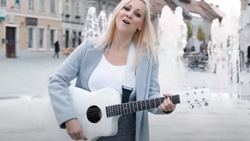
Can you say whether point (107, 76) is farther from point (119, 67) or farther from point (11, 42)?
point (11, 42)

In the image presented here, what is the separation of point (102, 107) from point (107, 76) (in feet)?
0.27

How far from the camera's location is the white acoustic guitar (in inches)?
56.1

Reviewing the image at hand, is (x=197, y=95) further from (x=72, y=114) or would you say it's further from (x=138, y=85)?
(x=72, y=114)

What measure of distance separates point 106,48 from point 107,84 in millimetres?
Result: 97

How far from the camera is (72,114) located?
4.66 ft

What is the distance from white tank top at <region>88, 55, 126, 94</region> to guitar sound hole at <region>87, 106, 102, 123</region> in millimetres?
56

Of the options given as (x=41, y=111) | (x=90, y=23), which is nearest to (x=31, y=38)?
(x=90, y=23)

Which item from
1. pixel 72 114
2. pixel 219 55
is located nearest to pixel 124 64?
pixel 72 114

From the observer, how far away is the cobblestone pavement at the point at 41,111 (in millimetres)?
3539

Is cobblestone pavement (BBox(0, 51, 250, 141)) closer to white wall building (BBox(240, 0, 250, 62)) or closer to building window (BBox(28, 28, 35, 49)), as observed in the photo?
building window (BBox(28, 28, 35, 49))

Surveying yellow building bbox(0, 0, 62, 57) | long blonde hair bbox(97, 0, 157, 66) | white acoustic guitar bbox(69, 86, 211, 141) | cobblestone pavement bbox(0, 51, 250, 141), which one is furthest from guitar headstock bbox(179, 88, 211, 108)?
yellow building bbox(0, 0, 62, 57)

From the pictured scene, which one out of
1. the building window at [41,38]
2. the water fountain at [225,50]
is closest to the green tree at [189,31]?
the water fountain at [225,50]

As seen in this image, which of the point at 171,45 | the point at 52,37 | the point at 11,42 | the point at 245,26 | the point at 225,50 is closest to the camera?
the point at 11,42

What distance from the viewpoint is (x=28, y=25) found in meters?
3.51
